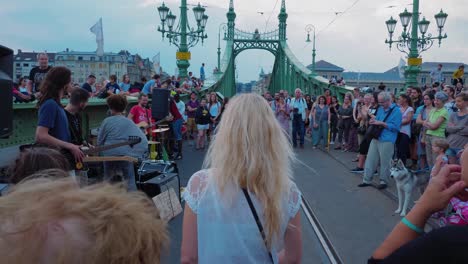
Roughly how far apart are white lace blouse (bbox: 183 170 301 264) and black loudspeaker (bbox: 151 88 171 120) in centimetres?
674

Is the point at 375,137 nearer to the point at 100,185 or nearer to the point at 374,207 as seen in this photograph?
the point at 374,207

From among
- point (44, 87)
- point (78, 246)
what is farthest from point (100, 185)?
point (44, 87)

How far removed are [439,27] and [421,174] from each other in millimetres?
11415

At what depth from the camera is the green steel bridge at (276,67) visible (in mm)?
21391

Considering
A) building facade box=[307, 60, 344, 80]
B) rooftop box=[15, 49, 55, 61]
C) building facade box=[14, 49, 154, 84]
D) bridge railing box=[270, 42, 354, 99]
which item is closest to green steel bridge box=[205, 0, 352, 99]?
bridge railing box=[270, 42, 354, 99]

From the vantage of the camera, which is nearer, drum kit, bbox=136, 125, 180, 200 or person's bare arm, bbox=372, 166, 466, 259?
person's bare arm, bbox=372, 166, 466, 259

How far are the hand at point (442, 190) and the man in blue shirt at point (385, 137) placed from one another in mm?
5961

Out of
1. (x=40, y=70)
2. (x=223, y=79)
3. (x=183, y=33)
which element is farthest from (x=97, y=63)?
(x=40, y=70)

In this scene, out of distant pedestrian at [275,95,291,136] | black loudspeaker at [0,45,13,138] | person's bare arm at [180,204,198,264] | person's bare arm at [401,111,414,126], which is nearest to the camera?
person's bare arm at [180,204,198,264]

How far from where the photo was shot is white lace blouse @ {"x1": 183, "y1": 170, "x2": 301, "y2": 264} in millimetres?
1875

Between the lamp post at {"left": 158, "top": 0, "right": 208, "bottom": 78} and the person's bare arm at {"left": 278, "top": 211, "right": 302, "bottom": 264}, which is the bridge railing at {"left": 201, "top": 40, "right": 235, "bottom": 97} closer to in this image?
the lamp post at {"left": 158, "top": 0, "right": 208, "bottom": 78}

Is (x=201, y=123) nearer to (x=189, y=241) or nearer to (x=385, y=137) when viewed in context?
(x=385, y=137)

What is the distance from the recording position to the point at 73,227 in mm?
880

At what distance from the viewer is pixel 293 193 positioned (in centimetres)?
202
